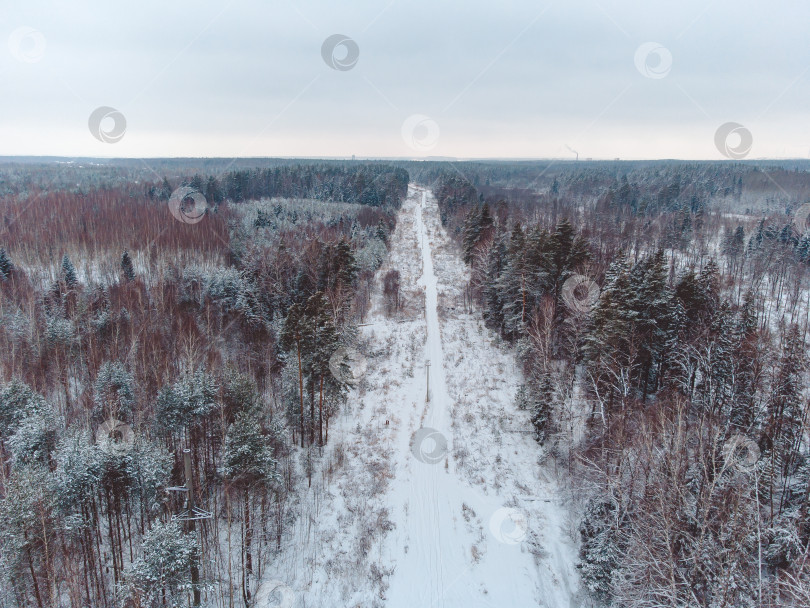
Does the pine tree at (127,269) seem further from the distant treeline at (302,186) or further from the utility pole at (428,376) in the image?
the distant treeline at (302,186)

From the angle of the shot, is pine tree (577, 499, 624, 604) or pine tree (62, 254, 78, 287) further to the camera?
pine tree (62, 254, 78, 287)

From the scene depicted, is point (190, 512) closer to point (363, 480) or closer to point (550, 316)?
point (363, 480)

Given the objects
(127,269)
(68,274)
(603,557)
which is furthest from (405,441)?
(127,269)

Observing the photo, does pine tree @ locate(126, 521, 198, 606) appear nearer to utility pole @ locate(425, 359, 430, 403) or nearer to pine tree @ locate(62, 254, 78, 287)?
utility pole @ locate(425, 359, 430, 403)

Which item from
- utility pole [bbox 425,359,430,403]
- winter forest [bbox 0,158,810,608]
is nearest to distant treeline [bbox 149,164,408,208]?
winter forest [bbox 0,158,810,608]

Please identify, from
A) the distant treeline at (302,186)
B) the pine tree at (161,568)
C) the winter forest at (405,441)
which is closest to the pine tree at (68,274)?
the winter forest at (405,441)
